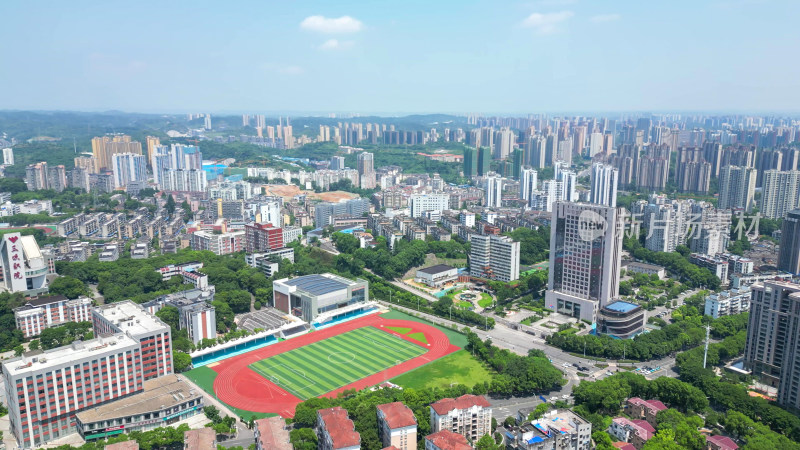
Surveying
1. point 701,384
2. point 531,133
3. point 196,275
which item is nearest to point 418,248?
point 196,275

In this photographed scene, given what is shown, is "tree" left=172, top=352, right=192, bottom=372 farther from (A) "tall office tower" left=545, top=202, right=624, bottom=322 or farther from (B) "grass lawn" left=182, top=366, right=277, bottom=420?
(A) "tall office tower" left=545, top=202, right=624, bottom=322

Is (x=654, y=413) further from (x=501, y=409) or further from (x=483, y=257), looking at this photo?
(x=483, y=257)

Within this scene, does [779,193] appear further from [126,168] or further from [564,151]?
[126,168]

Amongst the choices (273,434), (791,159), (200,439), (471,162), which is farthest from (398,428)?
(471,162)

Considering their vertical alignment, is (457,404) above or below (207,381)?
above

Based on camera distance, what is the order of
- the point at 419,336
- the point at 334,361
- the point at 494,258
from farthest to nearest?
the point at 494,258, the point at 419,336, the point at 334,361

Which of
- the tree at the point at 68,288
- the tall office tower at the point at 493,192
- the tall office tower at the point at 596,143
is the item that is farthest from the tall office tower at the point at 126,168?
the tall office tower at the point at 596,143

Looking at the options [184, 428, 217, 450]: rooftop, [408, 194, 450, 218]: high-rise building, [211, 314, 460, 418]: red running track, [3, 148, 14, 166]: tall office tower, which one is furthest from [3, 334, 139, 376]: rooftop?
[3, 148, 14, 166]: tall office tower
